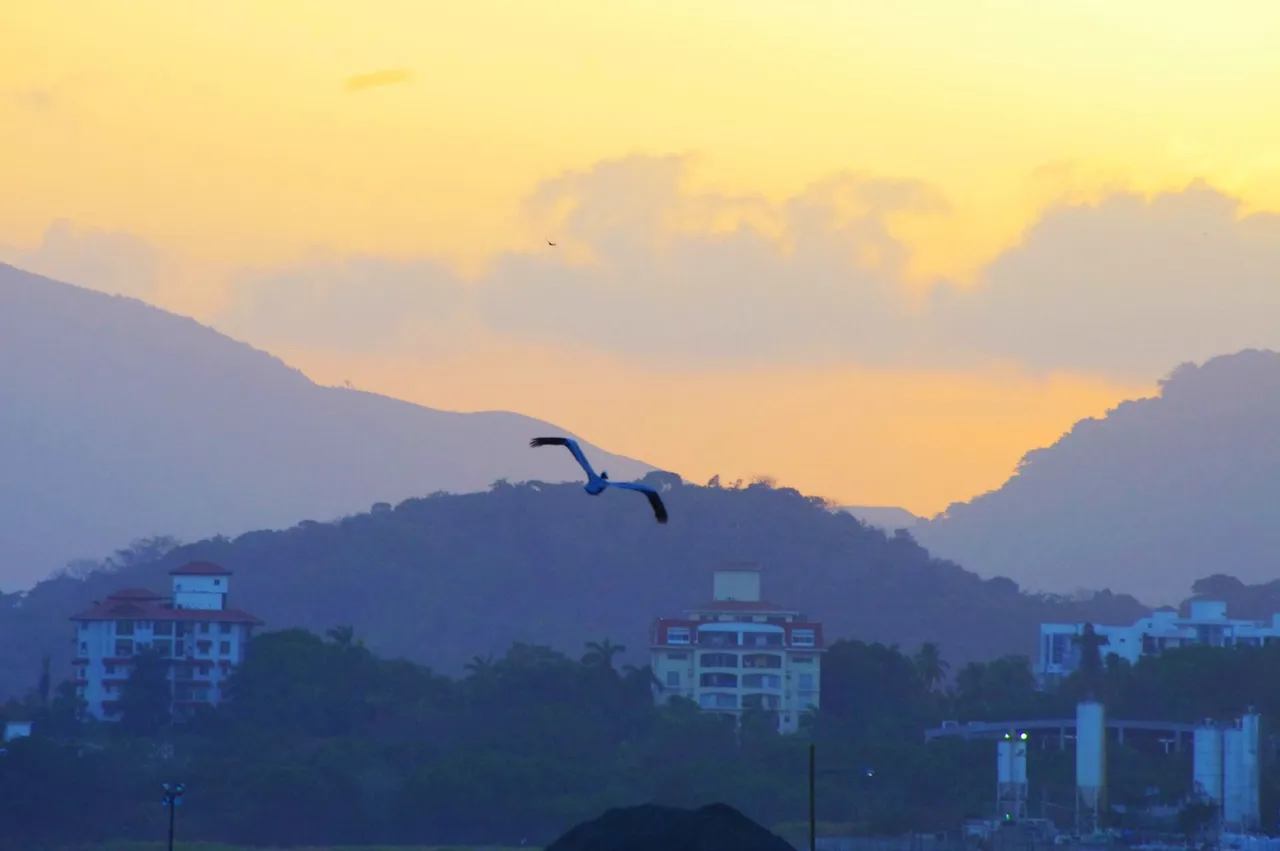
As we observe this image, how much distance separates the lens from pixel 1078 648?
14212cm

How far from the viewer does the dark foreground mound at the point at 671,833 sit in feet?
189

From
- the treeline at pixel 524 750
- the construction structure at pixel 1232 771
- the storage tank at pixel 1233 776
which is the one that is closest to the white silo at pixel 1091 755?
the treeline at pixel 524 750

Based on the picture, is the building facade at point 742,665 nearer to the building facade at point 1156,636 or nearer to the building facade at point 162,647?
the building facade at point 1156,636

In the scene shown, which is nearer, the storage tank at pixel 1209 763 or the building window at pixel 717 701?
the storage tank at pixel 1209 763

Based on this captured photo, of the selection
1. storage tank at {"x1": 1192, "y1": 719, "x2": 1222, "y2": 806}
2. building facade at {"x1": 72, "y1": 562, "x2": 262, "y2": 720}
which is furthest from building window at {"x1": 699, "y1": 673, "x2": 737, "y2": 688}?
storage tank at {"x1": 1192, "y1": 719, "x2": 1222, "y2": 806}

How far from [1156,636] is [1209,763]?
4078cm

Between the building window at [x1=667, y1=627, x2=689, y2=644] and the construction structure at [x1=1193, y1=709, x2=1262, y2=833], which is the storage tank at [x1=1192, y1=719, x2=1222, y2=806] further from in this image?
the building window at [x1=667, y1=627, x2=689, y2=644]

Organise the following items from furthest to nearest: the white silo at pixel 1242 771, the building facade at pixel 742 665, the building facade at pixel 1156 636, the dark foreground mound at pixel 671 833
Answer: the building facade at pixel 1156 636 → the building facade at pixel 742 665 → the white silo at pixel 1242 771 → the dark foreground mound at pixel 671 833

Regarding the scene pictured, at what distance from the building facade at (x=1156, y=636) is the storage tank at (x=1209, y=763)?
34.4 metres

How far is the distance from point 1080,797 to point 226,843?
1347 inches

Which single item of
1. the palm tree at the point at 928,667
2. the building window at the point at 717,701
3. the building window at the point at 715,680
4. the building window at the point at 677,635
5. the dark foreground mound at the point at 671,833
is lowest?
the dark foreground mound at the point at 671,833

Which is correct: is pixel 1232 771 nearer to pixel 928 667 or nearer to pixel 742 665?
pixel 928 667

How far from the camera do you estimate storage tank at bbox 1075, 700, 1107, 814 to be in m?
99.6

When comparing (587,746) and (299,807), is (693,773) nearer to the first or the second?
(587,746)
